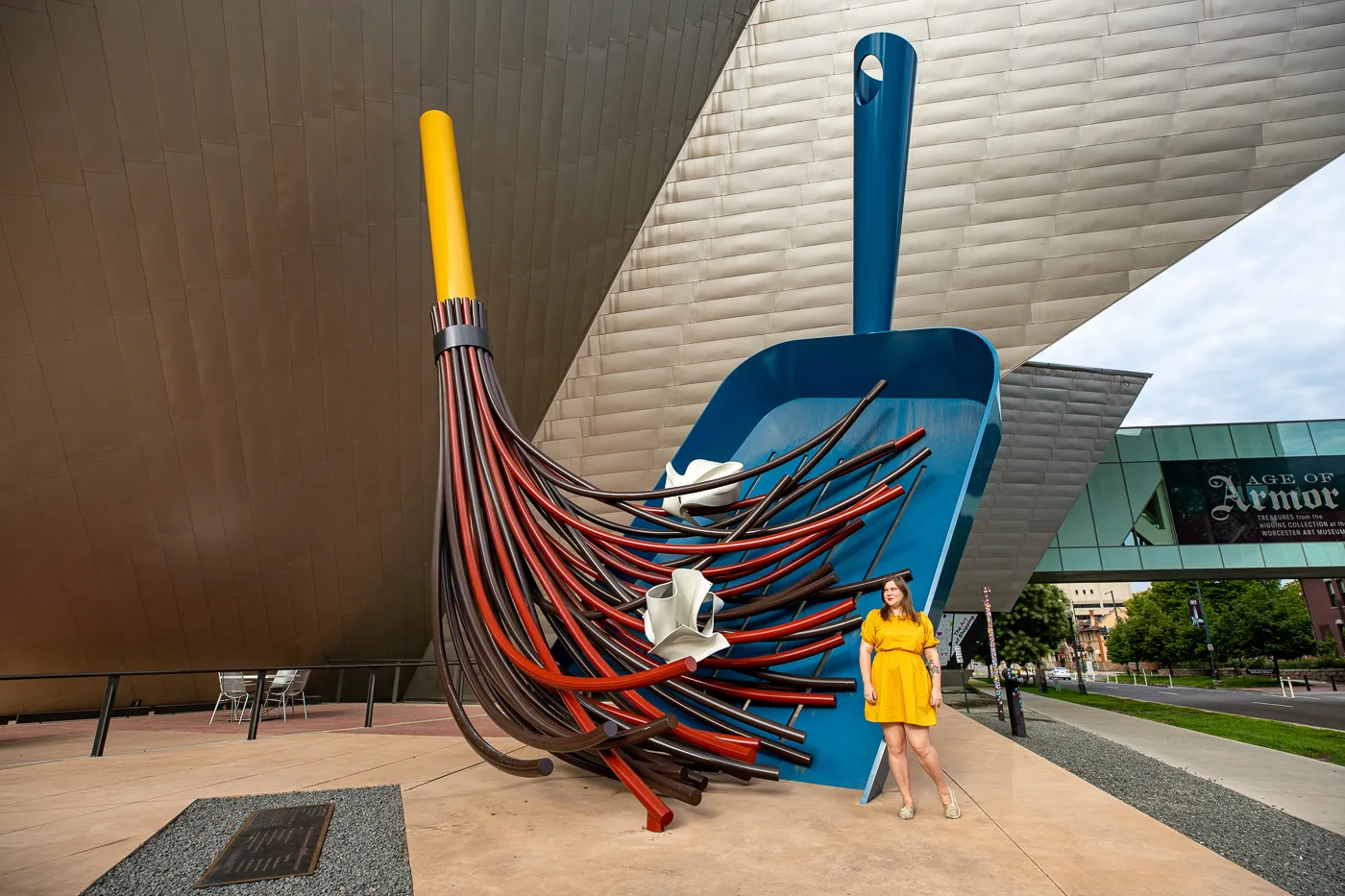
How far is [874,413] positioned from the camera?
3711 mm

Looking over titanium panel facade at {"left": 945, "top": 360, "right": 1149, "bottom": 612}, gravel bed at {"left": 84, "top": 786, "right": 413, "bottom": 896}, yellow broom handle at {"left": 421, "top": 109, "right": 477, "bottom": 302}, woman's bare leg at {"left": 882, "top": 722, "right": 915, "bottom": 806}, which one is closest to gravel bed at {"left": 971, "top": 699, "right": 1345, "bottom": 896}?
woman's bare leg at {"left": 882, "top": 722, "right": 915, "bottom": 806}

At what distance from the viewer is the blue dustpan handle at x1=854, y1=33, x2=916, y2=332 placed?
3762 millimetres

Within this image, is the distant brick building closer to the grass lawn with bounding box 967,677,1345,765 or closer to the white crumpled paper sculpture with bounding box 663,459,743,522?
the grass lawn with bounding box 967,677,1345,765

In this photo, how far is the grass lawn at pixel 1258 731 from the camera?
677 centimetres

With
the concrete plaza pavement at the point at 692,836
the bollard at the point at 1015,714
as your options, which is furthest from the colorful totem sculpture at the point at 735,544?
the bollard at the point at 1015,714

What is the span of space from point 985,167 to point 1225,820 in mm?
5857

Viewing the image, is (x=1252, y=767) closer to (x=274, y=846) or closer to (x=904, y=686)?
(x=904, y=686)

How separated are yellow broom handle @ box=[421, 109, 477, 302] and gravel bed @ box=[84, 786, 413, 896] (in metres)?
2.58

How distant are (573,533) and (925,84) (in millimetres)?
6222

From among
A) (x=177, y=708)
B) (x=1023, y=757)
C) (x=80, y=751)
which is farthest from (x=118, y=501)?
(x=1023, y=757)

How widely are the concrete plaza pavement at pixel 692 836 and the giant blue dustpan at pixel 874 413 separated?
48 cm

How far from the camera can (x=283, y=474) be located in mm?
6090

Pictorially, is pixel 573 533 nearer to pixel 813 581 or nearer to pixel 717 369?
pixel 813 581

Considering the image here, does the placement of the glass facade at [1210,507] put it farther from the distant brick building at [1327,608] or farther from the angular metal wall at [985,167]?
the distant brick building at [1327,608]
